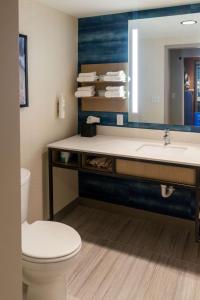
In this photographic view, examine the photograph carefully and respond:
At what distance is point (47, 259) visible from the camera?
1.75m

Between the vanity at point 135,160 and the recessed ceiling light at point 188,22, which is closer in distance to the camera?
the vanity at point 135,160

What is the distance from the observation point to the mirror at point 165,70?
279 cm

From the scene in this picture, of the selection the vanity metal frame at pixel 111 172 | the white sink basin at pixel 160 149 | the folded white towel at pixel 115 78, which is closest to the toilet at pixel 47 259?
the vanity metal frame at pixel 111 172

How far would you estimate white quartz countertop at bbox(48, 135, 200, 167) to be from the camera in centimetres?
238

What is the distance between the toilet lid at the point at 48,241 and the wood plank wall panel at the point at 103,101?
1.51 m

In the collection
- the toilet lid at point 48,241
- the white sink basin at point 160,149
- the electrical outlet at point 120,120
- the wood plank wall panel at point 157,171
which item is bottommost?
the toilet lid at point 48,241

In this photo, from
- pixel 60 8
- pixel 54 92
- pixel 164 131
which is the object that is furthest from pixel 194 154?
pixel 60 8

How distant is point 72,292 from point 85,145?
4.11ft

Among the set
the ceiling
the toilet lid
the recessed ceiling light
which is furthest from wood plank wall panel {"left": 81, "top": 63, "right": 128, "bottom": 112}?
the toilet lid

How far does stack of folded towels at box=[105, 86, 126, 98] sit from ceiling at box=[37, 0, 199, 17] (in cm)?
72

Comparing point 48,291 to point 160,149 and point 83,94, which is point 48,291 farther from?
point 83,94

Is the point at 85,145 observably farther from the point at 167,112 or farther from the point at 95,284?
the point at 95,284

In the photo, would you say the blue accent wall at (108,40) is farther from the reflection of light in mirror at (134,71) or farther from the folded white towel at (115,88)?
the folded white towel at (115,88)

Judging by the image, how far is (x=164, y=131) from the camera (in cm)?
297
